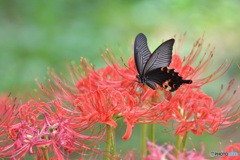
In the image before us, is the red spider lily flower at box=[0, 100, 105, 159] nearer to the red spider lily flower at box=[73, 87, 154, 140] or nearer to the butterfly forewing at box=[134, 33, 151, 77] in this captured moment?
the red spider lily flower at box=[73, 87, 154, 140]

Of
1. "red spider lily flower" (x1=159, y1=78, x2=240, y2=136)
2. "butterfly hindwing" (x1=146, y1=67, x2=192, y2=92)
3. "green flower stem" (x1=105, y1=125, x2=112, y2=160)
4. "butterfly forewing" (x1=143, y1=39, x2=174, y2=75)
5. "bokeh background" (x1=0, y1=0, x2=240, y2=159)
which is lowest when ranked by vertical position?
"green flower stem" (x1=105, y1=125, x2=112, y2=160)

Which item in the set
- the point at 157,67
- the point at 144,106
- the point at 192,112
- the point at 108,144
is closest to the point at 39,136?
the point at 108,144

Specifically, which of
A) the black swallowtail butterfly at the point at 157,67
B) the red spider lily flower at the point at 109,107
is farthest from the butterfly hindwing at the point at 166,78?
the red spider lily flower at the point at 109,107

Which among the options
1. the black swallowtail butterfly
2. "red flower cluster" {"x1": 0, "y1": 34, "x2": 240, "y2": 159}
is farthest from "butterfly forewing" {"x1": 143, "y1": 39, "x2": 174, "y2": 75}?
"red flower cluster" {"x1": 0, "y1": 34, "x2": 240, "y2": 159}

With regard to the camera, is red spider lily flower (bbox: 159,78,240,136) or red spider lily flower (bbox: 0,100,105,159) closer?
red spider lily flower (bbox: 0,100,105,159)

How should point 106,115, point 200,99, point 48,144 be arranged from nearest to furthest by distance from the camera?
point 48,144, point 106,115, point 200,99

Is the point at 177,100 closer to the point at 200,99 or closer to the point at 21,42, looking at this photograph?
the point at 200,99

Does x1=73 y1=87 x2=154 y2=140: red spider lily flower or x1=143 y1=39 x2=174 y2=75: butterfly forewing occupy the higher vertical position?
x1=143 y1=39 x2=174 y2=75: butterfly forewing

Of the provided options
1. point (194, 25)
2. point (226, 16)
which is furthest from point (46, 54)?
point (226, 16)
